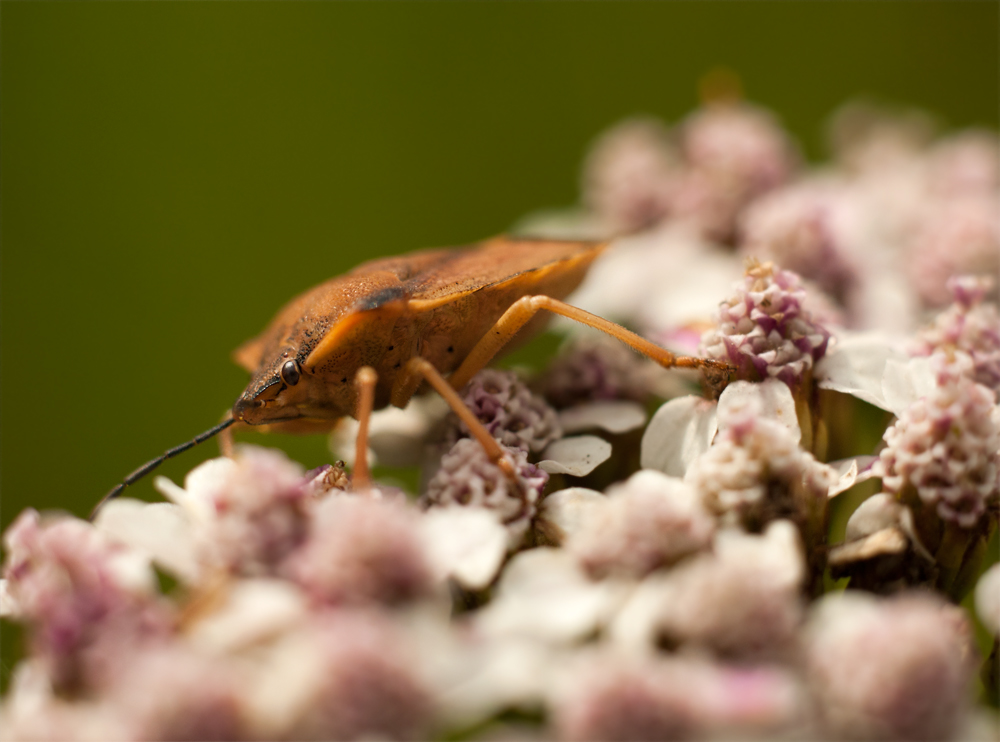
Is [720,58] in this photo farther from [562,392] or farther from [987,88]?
[562,392]

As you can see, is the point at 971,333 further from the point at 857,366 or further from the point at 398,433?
the point at 398,433

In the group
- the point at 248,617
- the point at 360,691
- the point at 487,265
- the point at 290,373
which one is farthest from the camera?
the point at 487,265

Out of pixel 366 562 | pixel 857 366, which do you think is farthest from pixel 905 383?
pixel 366 562

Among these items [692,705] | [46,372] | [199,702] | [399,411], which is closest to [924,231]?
[399,411]

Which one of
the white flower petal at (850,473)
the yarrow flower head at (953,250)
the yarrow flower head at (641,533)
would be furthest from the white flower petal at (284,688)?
the yarrow flower head at (953,250)

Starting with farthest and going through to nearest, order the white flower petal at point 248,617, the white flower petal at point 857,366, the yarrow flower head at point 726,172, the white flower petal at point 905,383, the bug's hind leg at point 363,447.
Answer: the yarrow flower head at point 726,172, the white flower petal at point 857,366, the white flower petal at point 905,383, the bug's hind leg at point 363,447, the white flower petal at point 248,617

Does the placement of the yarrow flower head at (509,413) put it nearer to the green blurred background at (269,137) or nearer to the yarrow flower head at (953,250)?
the yarrow flower head at (953,250)
